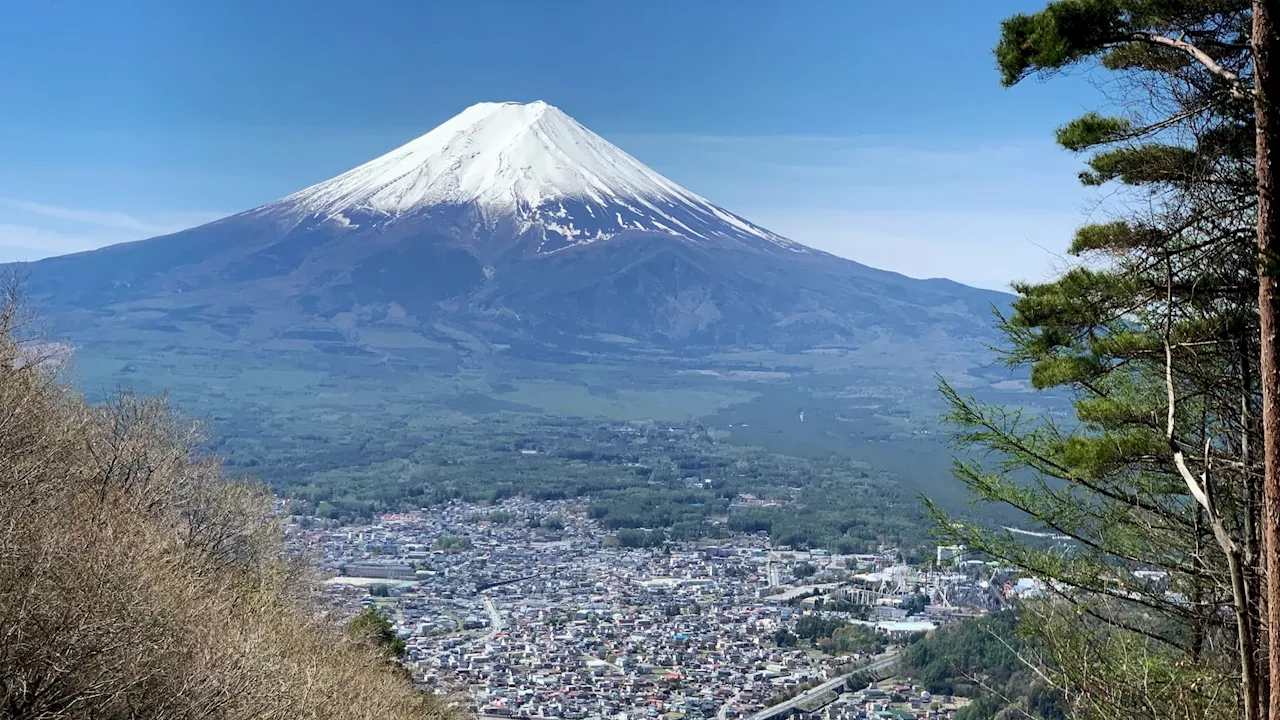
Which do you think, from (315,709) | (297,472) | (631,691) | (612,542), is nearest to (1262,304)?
(315,709)

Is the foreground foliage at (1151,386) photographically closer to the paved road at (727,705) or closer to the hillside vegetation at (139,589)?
the hillside vegetation at (139,589)

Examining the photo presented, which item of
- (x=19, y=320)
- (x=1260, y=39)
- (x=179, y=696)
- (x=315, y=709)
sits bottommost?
(x=315, y=709)

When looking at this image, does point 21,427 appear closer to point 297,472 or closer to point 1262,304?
point 1262,304

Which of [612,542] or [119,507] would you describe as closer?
[119,507]

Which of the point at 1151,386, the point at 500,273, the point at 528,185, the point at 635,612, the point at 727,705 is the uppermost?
the point at 528,185

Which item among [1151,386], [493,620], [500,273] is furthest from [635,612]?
[500,273]

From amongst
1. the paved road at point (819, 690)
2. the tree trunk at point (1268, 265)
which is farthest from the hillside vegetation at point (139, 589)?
the paved road at point (819, 690)

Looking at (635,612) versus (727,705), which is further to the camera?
(635,612)

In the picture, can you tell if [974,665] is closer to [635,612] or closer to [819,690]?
[819,690]
